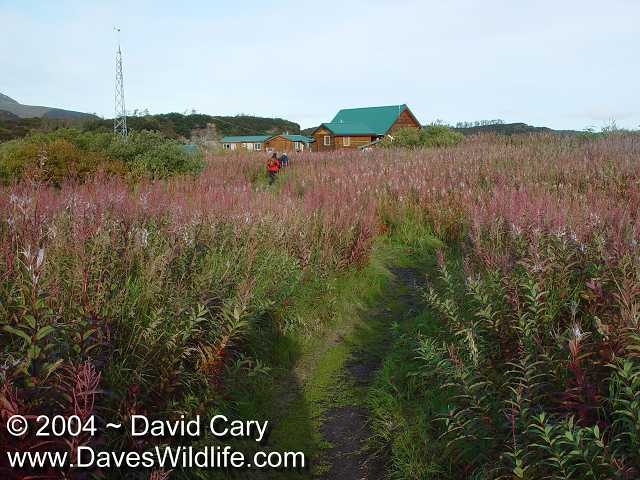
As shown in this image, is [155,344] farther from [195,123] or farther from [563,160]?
[195,123]

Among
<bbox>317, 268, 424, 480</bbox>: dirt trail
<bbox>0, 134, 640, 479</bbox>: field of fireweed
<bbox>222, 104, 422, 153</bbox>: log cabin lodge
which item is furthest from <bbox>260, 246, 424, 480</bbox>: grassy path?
<bbox>222, 104, 422, 153</bbox>: log cabin lodge

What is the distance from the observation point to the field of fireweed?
2.52 meters

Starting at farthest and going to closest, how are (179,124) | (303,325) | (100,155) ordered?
(179,124) < (100,155) < (303,325)

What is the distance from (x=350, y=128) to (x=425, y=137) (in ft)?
87.6

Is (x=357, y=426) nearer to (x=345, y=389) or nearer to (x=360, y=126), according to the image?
(x=345, y=389)

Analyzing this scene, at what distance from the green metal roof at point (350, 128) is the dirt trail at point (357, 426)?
5042 cm

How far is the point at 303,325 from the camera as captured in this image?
5.56 metres

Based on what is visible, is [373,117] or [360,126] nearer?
[360,126]

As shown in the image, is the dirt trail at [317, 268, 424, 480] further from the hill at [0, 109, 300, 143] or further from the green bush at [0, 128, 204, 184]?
the hill at [0, 109, 300, 143]

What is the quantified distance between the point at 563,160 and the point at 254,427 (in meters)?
11.0

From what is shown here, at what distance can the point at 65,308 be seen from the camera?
10.2 feet

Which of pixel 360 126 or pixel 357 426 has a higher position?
pixel 360 126

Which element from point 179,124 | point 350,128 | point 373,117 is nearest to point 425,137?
point 350,128

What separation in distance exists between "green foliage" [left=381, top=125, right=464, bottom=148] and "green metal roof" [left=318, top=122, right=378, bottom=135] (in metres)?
22.9
